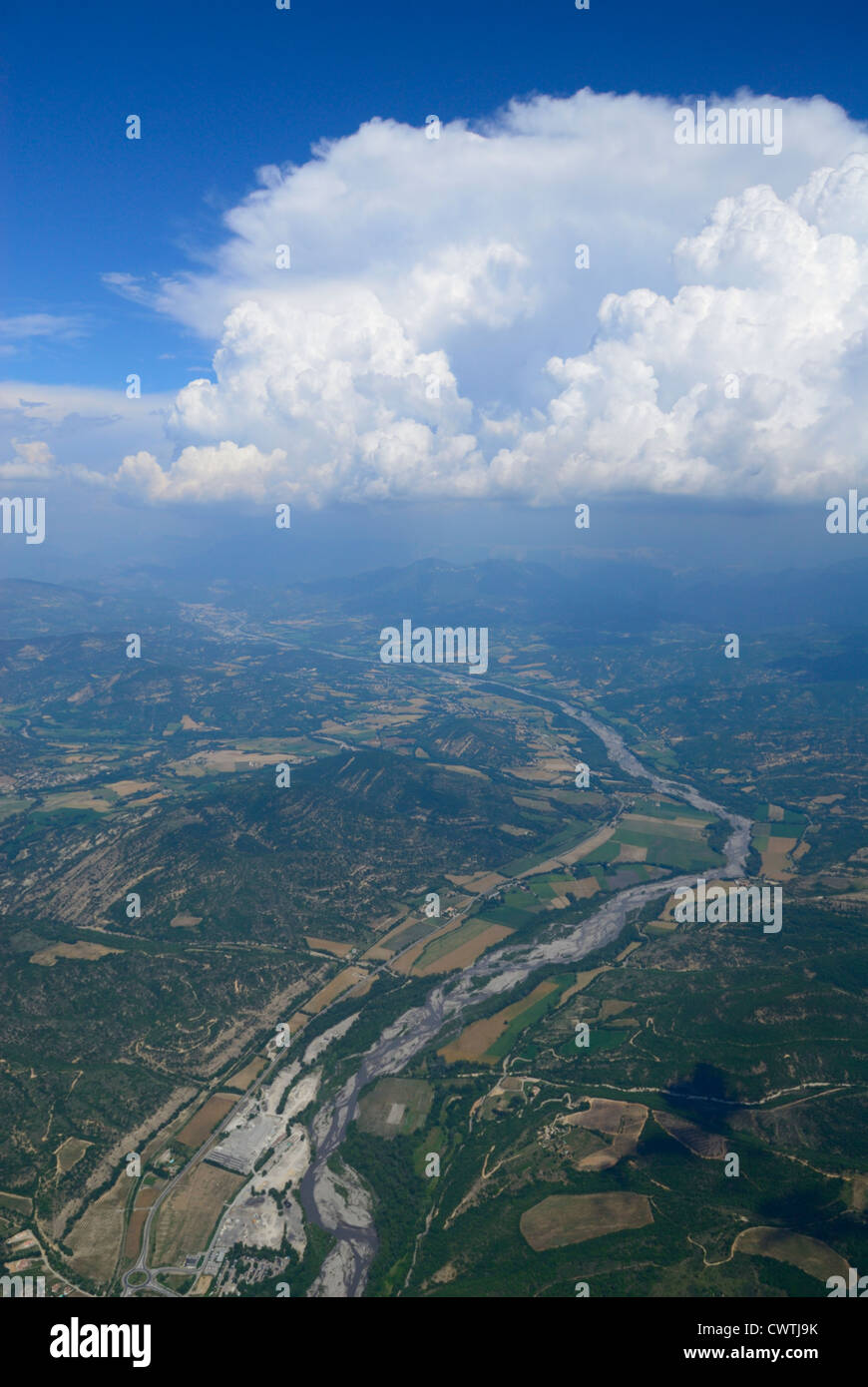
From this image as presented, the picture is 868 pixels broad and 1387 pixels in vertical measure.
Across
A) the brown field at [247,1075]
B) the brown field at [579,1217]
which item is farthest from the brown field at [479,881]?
the brown field at [579,1217]

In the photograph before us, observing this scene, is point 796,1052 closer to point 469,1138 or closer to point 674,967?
point 674,967

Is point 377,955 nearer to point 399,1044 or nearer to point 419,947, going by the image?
point 419,947

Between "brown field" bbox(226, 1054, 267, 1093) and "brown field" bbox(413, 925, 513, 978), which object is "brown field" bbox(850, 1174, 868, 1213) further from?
"brown field" bbox(226, 1054, 267, 1093)

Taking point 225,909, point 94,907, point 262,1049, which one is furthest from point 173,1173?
point 94,907

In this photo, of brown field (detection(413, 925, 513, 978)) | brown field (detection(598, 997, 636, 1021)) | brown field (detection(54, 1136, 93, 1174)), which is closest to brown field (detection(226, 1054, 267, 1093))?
brown field (detection(54, 1136, 93, 1174))

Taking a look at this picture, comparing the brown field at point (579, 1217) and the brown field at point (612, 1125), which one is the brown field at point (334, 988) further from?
the brown field at point (579, 1217)

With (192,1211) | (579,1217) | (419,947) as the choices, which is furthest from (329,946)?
(579,1217)

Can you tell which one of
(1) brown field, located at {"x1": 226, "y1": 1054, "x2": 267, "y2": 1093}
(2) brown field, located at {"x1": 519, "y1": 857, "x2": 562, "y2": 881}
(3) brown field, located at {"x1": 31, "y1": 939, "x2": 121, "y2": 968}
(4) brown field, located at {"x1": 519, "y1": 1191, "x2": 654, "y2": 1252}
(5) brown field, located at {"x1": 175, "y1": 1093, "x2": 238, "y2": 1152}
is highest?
(3) brown field, located at {"x1": 31, "y1": 939, "x2": 121, "y2": 968}
